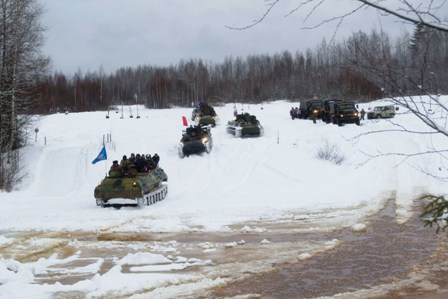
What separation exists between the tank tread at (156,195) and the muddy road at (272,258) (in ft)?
13.3

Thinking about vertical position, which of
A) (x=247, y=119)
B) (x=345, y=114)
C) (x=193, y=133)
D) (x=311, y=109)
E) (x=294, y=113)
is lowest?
(x=193, y=133)

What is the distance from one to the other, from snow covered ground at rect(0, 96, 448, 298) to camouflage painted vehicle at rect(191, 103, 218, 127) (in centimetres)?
83

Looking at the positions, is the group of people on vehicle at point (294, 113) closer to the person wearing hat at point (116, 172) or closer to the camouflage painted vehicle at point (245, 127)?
the camouflage painted vehicle at point (245, 127)

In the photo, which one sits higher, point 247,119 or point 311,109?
point 311,109

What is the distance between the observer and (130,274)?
385 inches

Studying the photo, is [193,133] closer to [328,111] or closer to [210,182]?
[210,182]

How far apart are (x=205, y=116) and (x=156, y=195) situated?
21891 mm

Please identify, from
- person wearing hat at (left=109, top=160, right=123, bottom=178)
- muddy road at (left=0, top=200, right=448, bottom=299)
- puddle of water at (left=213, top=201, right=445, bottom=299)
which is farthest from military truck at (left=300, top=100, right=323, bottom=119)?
puddle of water at (left=213, top=201, right=445, bottom=299)

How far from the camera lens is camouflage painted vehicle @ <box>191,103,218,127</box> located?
39.7 meters

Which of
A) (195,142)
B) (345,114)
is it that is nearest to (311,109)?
(345,114)

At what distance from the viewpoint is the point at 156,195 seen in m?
19.4

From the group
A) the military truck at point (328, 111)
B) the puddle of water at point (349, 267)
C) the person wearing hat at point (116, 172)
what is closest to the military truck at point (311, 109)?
the military truck at point (328, 111)

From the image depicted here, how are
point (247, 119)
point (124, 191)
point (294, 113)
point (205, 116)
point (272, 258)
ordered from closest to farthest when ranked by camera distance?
point (272, 258)
point (124, 191)
point (247, 119)
point (205, 116)
point (294, 113)

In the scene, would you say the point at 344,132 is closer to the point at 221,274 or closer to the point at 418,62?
the point at 221,274
